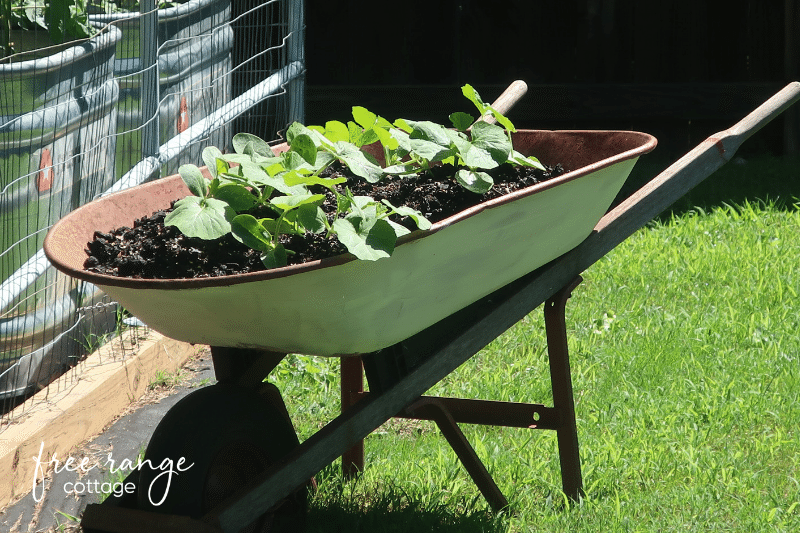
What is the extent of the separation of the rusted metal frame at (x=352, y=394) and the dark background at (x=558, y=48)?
4.23 meters

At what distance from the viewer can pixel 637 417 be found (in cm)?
272

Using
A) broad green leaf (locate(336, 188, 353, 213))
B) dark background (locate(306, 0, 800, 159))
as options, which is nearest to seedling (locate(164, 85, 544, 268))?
broad green leaf (locate(336, 188, 353, 213))

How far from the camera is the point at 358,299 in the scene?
1.47m

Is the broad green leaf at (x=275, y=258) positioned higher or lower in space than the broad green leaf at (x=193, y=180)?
lower

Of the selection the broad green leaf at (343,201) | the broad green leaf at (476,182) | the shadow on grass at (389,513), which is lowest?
the shadow on grass at (389,513)

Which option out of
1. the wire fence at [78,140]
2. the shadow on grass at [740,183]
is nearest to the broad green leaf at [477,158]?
the wire fence at [78,140]

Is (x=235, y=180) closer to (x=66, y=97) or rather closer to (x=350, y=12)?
(x=66, y=97)

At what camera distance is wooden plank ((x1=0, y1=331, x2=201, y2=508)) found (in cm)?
226

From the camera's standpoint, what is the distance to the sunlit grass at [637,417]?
2.23 metres

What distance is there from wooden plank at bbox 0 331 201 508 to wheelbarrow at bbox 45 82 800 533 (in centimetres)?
77

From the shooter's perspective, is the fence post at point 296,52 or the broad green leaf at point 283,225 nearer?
the broad green leaf at point 283,225

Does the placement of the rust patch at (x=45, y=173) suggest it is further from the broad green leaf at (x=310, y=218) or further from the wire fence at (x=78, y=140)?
the broad green leaf at (x=310, y=218)

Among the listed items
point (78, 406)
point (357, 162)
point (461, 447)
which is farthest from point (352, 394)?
point (357, 162)

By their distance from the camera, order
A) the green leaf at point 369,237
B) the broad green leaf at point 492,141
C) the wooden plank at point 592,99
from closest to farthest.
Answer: the green leaf at point 369,237 → the broad green leaf at point 492,141 → the wooden plank at point 592,99
